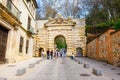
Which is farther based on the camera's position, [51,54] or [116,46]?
[51,54]

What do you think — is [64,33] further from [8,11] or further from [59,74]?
[59,74]

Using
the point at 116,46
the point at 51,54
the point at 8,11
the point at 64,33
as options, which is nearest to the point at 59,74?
the point at 116,46

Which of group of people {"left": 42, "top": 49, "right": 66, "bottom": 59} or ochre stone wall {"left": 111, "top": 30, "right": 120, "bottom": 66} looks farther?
group of people {"left": 42, "top": 49, "right": 66, "bottom": 59}

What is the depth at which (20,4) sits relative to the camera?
1878 centimetres

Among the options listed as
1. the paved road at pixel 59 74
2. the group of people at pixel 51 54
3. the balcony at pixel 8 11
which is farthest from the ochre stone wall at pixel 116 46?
the group of people at pixel 51 54

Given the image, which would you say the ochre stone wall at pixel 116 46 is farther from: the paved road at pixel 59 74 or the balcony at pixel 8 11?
the balcony at pixel 8 11

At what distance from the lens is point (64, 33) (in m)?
34.9

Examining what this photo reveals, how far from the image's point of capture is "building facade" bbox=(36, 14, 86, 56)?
34219mm

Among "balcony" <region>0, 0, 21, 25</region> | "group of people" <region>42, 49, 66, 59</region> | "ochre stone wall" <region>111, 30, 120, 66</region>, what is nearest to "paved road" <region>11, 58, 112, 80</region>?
"ochre stone wall" <region>111, 30, 120, 66</region>

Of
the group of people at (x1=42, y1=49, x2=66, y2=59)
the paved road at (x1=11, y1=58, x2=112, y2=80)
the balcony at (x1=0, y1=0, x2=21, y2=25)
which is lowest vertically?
the paved road at (x1=11, y1=58, x2=112, y2=80)

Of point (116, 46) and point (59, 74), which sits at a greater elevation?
point (116, 46)

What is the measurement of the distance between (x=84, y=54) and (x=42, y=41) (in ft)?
27.8

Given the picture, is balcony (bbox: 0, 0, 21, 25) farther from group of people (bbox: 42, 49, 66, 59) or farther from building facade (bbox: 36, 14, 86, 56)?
building facade (bbox: 36, 14, 86, 56)

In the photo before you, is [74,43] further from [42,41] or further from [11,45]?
[11,45]
